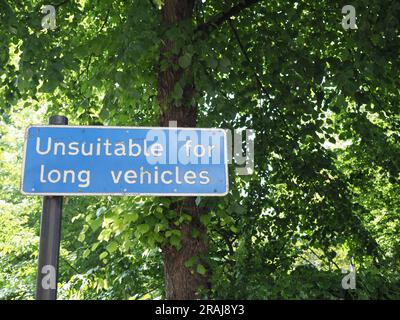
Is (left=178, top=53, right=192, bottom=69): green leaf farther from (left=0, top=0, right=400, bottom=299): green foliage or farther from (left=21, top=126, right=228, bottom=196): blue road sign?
(left=21, top=126, right=228, bottom=196): blue road sign

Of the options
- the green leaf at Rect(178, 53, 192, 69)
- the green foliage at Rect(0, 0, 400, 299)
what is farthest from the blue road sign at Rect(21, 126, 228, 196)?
the green leaf at Rect(178, 53, 192, 69)

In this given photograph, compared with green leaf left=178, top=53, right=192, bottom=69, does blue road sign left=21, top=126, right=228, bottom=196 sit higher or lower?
lower

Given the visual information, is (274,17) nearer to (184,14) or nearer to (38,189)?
(184,14)

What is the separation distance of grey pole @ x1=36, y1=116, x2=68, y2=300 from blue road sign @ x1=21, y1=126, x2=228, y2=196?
0.06 m

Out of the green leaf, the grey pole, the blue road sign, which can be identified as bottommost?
the grey pole

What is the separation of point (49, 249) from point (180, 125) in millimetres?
1789

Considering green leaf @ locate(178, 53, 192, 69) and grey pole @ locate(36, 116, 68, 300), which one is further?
green leaf @ locate(178, 53, 192, 69)

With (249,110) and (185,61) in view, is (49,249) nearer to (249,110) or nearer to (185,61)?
(185,61)

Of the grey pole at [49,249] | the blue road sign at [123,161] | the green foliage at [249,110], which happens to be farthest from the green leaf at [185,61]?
the grey pole at [49,249]

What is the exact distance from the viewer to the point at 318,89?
417 centimetres

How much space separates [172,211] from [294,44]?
219cm

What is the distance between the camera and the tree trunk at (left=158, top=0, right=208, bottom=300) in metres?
3.11

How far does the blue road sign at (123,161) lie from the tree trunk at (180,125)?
1219 mm

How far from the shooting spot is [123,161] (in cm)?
187
